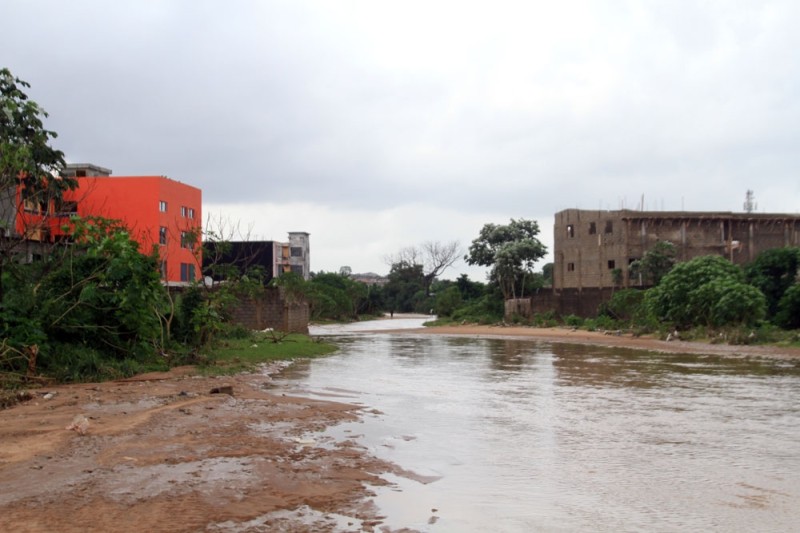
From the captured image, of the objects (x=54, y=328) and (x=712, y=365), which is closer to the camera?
(x=54, y=328)

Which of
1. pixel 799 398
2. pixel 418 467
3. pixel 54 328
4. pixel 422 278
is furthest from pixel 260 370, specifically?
pixel 422 278

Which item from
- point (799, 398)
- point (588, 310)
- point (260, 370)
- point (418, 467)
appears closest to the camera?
point (418, 467)

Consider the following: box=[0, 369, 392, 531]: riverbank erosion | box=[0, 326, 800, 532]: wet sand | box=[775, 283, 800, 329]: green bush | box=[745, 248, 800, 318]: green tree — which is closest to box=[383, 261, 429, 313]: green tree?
box=[745, 248, 800, 318]: green tree

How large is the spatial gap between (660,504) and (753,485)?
54.9 inches

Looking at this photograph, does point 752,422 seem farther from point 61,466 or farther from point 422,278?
point 422,278

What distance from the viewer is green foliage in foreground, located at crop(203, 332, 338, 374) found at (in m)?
17.3

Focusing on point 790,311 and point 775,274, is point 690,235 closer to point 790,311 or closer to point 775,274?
point 775,274

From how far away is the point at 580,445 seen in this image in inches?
370

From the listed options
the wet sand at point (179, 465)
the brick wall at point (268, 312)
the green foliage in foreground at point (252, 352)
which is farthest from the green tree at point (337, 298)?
the wet sand at point (179, 465)

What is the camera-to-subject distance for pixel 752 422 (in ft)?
36.5

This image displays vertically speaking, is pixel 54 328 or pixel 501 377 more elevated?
pixel 54 328

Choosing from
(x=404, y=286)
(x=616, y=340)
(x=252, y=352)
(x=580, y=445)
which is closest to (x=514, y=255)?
(x=616, y=340)

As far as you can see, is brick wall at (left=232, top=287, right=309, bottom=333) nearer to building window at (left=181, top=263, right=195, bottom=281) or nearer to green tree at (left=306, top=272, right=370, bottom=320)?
building window at (left=181, top=263, right=195, bottom=281)

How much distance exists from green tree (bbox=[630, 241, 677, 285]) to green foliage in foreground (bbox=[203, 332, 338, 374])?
22.6m
